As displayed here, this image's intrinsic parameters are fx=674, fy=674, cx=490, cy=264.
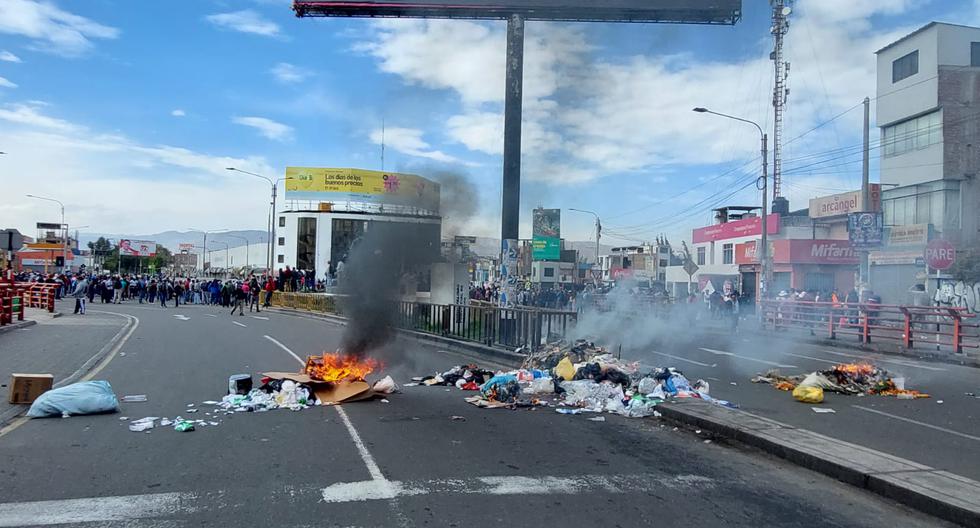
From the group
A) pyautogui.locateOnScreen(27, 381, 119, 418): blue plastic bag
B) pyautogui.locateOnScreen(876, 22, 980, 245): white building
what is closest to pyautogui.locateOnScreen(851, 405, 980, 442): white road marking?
pyautogui.locateOnScreen(27, 381, 119, 418): blue plastic bag

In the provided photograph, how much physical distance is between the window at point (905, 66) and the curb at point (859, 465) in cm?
3091

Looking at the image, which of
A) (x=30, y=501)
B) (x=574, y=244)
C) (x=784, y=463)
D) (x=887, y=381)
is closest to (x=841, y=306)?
(x=887, y=381)

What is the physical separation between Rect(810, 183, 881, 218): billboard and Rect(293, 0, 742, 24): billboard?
14.2m

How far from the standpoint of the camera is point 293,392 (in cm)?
856

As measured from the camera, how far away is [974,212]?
28.5m

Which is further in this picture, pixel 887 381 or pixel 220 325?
pixel 220 325

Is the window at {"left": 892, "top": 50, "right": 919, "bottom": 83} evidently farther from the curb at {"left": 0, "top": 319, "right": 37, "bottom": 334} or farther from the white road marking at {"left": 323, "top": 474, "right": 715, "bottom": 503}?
the curb at {"left": 0, "top": 319, "right": 37, "bottom": 334}

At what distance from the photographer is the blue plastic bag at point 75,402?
24.9 feet

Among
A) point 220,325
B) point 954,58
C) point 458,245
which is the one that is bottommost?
point 220,325

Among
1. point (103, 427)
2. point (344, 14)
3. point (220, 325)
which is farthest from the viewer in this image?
point (344, 14)

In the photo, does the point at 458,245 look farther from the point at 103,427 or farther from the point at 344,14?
the point at 344,14

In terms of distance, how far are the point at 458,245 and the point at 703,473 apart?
11174 millimetres

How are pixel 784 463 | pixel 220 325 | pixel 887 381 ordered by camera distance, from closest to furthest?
pixel 784 463 < pixel 887 381 < pixel 220 325

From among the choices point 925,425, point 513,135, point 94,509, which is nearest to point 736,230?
point 513,135
